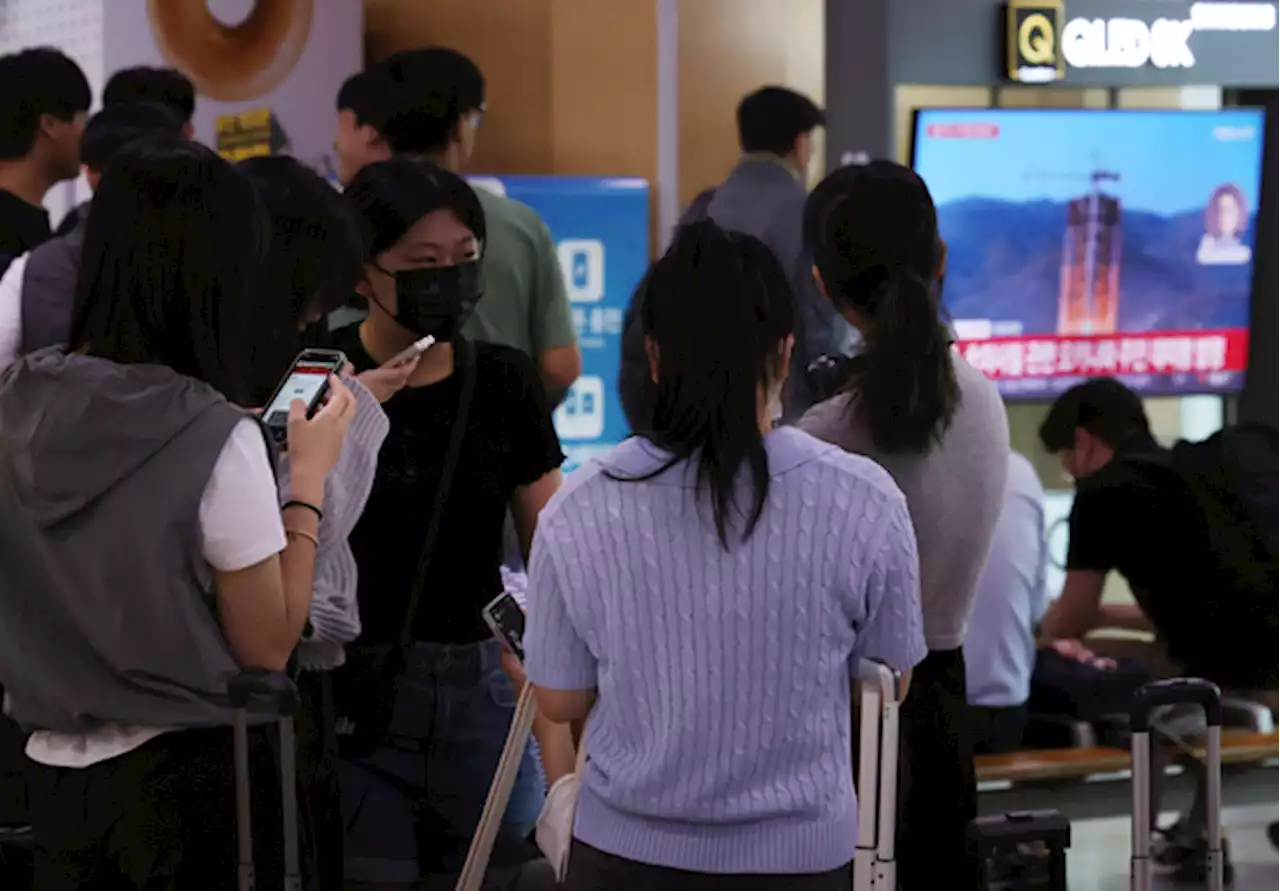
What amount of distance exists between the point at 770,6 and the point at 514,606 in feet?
12.6

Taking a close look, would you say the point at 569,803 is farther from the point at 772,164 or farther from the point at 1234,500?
the point at 772,164

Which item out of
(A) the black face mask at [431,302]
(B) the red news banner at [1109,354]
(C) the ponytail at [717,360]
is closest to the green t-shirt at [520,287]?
(A) the black face mask at [431,302]

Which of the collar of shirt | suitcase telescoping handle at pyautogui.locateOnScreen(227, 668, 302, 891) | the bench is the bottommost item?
the bench

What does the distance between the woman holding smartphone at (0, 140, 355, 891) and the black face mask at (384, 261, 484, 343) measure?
566mm

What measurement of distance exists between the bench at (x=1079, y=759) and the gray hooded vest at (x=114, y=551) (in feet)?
9.09

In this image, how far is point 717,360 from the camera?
6.58ft

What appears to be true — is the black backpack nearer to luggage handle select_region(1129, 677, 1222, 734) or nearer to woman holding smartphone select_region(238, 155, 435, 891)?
luggage handle select_region(1129, 677, 1222, 734)

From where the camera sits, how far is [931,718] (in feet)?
8.83

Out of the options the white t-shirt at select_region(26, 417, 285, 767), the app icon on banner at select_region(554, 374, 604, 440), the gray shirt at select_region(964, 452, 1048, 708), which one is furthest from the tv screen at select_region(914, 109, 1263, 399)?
the white t-shirt at select_region(26, 417, 285, 767)

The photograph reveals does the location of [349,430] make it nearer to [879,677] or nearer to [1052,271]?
[879,677]

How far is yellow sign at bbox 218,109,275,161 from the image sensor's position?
5296 millimetres

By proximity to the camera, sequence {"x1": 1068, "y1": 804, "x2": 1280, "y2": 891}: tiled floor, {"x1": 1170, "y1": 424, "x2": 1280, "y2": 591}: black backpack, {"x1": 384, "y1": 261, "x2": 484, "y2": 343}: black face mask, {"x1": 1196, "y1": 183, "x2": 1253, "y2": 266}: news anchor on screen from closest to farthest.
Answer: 1. {"x1": 384, "y1": 261, "x2": 484, "y2": 343}: black face mask
2. {"x1": 1170, "y1": 424, "x2": 1280, "y2": 591}: black backpack
3. {"x1": 1068, "y1": 804, "x2": 1280, "y2": 891}: tiled floor
4. {"x1": 1196, "y1": 183, "x2": 1253, "y2": 266}: news anchor on screen

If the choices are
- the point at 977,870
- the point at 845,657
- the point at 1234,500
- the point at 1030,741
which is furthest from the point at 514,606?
the point at 1030,741

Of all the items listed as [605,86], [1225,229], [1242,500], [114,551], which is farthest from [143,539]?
[1225,229]
